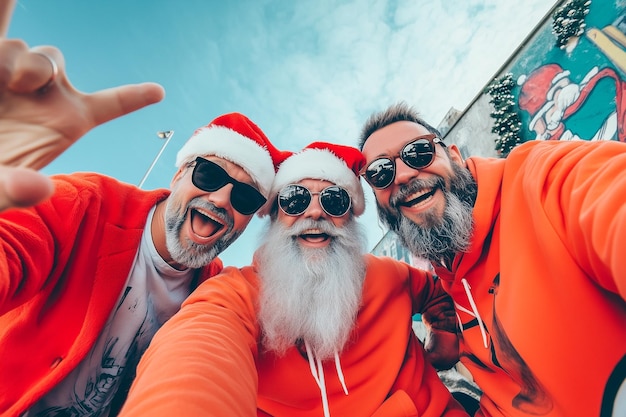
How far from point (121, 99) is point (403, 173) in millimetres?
1740

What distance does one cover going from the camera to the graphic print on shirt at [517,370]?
1204 millimetres

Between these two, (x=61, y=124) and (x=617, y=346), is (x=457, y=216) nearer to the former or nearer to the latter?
(x=617, y=346)

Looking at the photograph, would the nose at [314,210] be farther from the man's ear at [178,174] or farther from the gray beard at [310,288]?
the man's ear at [178,174]

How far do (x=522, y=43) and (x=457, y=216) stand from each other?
5.29 meters

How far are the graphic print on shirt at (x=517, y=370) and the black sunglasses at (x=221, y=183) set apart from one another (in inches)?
76.2

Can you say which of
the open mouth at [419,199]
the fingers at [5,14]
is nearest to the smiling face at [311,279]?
the open mouth at [419,199]

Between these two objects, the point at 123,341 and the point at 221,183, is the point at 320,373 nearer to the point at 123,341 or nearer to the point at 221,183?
the point at 123,341

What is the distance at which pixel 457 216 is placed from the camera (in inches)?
66.1

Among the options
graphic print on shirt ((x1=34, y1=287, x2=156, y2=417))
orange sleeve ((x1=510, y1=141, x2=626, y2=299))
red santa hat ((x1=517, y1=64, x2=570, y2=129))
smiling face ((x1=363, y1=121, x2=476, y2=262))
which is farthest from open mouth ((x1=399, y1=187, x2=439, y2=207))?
red santa hat ((x1=517, y1=64, x2=570, y2=129))

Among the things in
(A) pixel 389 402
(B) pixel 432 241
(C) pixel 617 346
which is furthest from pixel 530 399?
(B) pixel 432 241

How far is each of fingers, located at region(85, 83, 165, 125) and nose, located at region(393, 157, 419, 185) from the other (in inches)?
62.7

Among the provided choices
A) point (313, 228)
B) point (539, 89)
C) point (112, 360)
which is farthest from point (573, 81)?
point (112, 360)

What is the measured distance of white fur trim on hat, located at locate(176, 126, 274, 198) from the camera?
2.46m

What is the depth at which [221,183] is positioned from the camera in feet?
7.50
